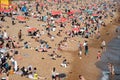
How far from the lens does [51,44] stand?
34031 mm

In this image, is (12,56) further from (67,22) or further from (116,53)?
(67,22)

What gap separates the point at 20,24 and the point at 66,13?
13.8 m

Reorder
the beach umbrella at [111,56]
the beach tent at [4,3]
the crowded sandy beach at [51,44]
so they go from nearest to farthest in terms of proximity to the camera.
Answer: the crowded sandy beach at [51,44]
the beach umbrella at [111,56]
the beach tent at [4,3]

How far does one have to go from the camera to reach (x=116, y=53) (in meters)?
34.4

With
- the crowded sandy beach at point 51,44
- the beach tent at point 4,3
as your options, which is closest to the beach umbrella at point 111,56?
the crowded sandy beach at point 51,44

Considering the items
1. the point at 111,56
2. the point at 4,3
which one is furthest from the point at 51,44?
the point at 4,3

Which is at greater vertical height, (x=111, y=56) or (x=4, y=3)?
(x=4, y=3)

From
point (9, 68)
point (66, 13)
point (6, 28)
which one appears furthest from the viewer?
point (66, 13)

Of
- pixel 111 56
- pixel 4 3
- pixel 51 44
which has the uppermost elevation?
pixel 4 3

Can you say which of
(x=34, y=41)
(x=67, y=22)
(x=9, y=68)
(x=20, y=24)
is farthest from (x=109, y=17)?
(x=9, y=68)

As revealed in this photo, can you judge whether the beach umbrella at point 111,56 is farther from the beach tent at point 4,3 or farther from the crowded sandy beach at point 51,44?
the beach tent at point 4,3

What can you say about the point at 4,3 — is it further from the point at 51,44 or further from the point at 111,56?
the point at 111,56

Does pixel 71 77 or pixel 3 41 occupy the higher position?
pixel 3 41

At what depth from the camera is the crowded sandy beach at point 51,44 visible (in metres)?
25.4
